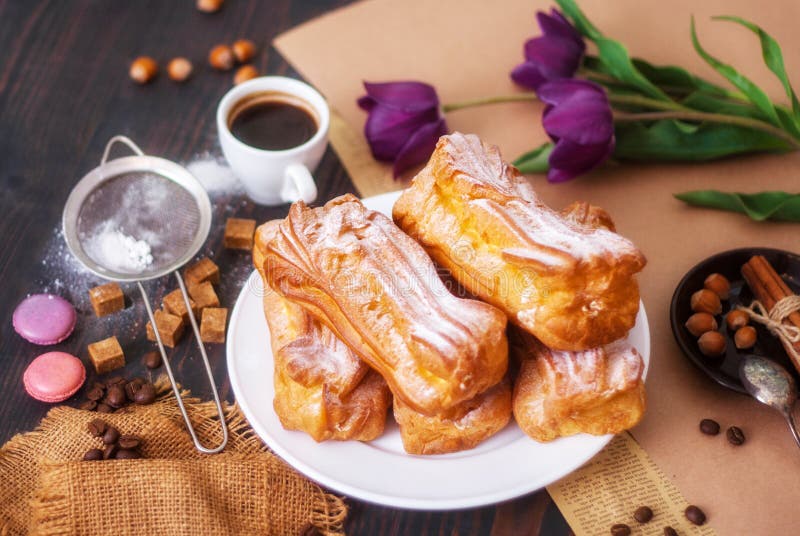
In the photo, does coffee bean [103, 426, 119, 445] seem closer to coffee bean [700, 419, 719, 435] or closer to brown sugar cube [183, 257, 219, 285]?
brown sugar cube [183, 257, 219, 285]

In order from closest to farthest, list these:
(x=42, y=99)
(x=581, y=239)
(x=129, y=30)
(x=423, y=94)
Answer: (x=581, y=239) → (x=423, y=94) → (x=42, y=99) → (x=129, y=30)

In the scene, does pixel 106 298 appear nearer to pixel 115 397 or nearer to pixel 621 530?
pixel 115 397

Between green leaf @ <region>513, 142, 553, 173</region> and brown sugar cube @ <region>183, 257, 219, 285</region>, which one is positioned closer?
brown sugar cube @ <region>183, 257, 219, 285</region>

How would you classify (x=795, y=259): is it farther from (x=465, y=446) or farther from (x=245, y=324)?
(x=245, y=324)

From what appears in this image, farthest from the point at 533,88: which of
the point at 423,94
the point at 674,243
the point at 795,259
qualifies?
the point at 795,259

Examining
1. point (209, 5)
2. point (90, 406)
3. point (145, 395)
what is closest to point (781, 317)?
point (145, 395)

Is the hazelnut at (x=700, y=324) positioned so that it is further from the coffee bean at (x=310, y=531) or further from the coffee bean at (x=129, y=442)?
the coffee bean at (x=129, y=442)

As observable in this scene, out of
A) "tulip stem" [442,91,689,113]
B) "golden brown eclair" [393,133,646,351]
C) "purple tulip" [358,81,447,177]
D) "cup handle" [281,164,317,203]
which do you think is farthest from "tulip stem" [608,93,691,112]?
"cup handle" [281,164,317,203]
